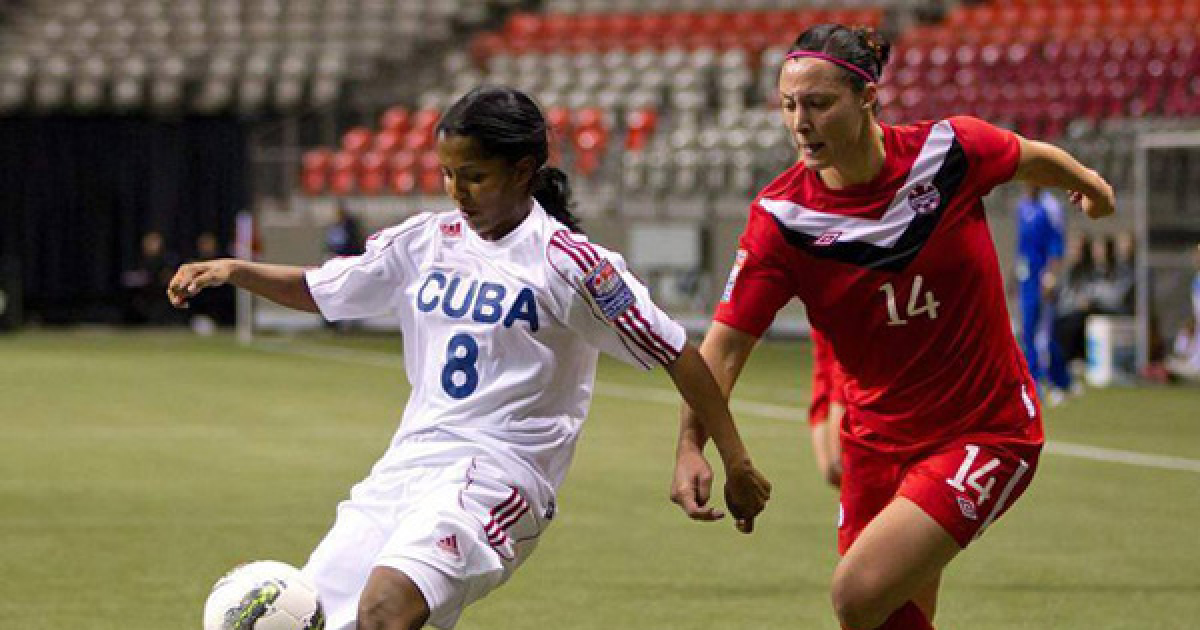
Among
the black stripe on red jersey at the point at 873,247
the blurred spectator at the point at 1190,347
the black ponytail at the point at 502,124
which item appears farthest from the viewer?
the blurred spectator at the point at 1190,347

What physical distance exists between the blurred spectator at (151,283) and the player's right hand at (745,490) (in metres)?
28.4

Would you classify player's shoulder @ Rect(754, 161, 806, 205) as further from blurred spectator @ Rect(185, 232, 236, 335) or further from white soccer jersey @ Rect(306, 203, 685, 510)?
blurred spectator @ Rect(185, 232, 236, 335)

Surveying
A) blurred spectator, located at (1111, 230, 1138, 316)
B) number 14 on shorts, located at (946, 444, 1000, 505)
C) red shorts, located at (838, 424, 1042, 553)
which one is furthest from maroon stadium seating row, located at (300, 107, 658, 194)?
number 14 on shorts, located at (946, 444, 1000, 505)

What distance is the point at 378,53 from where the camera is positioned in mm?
35562

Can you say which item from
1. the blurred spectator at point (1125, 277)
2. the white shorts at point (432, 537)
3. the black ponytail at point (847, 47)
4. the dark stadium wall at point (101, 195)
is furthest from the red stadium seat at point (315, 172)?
the white shorts at point (432, 537)

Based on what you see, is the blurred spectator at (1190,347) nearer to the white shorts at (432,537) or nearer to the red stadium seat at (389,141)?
the red stadium seat at (389,141)

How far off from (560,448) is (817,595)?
359cm

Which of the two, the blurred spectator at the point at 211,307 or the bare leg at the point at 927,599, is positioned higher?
the bare leg at the point at 927,599

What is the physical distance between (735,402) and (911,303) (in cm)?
1330

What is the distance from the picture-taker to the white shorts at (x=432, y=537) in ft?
16.2

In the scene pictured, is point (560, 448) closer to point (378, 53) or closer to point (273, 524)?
point (273, 524)

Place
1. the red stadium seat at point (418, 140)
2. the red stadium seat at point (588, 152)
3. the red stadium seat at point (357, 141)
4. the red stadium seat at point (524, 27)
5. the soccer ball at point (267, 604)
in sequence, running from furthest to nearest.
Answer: the red stadium seat at point (524, 27), the red stadium seat at point (357, 141), the red stadium seat at point (418, 140), the red stadium seat at point (588, 152), the soccer ball at point (267, 604)

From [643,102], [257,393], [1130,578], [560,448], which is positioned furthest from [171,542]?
[643,102]

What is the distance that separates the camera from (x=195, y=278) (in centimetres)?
562
